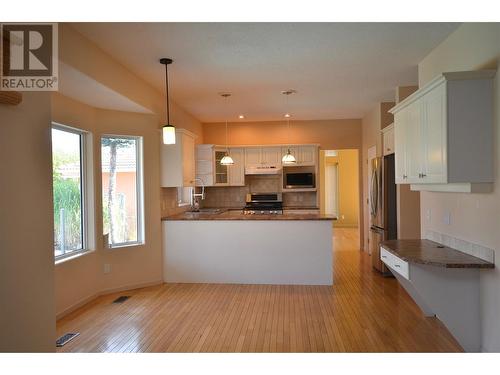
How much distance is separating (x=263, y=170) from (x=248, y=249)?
2813 mm

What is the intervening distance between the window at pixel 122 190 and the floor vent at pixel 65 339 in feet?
→ 5.08

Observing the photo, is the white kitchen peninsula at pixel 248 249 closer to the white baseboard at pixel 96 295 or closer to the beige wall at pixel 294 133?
the white baseboard at pixel 96 295

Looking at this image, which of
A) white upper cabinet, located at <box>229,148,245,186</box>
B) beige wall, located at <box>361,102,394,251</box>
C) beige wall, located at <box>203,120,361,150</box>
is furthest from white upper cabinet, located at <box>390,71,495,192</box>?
white upper cabinet, located at <box>229,148,245,186</box>

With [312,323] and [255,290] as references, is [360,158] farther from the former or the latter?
[312,323]

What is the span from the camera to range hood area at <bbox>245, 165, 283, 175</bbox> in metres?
7.78

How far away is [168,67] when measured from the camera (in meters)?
4.30

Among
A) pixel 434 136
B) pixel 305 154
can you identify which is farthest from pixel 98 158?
pixel 305 154

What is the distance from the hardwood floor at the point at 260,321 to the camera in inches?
128

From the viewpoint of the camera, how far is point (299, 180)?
25.3ft

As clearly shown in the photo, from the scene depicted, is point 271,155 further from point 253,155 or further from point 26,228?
point 26,228

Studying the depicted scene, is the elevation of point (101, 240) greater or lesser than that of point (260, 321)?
greater

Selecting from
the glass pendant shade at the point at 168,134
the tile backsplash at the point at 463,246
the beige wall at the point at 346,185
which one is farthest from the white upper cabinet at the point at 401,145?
the beige wall at the point at 346,185
